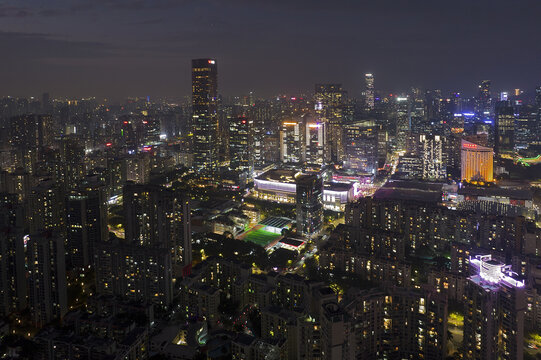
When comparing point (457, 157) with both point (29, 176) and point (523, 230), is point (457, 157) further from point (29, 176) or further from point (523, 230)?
point (29, 176)

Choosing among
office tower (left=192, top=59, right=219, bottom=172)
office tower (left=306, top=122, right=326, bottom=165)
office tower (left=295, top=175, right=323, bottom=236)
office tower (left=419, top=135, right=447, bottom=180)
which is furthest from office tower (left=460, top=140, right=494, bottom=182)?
office tower (left=192, top=59, right=219, bottom=172)

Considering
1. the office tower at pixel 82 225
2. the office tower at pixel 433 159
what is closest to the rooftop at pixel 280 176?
the office tower at pixel 433 159

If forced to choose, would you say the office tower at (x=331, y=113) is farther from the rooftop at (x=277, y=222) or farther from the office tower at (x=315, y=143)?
the rooftop at (x=277, y=222)

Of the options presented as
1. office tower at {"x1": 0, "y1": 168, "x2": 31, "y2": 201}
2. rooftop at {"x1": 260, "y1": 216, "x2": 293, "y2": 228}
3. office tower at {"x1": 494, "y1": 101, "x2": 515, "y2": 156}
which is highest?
office tower at {"x1": 494, "y1": 101, "x2": 515, "y2": 156}

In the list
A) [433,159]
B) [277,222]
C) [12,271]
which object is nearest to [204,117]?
[277,222]

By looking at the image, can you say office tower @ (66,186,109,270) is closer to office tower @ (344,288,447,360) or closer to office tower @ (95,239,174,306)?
office tower @ (95,239,174,306)
